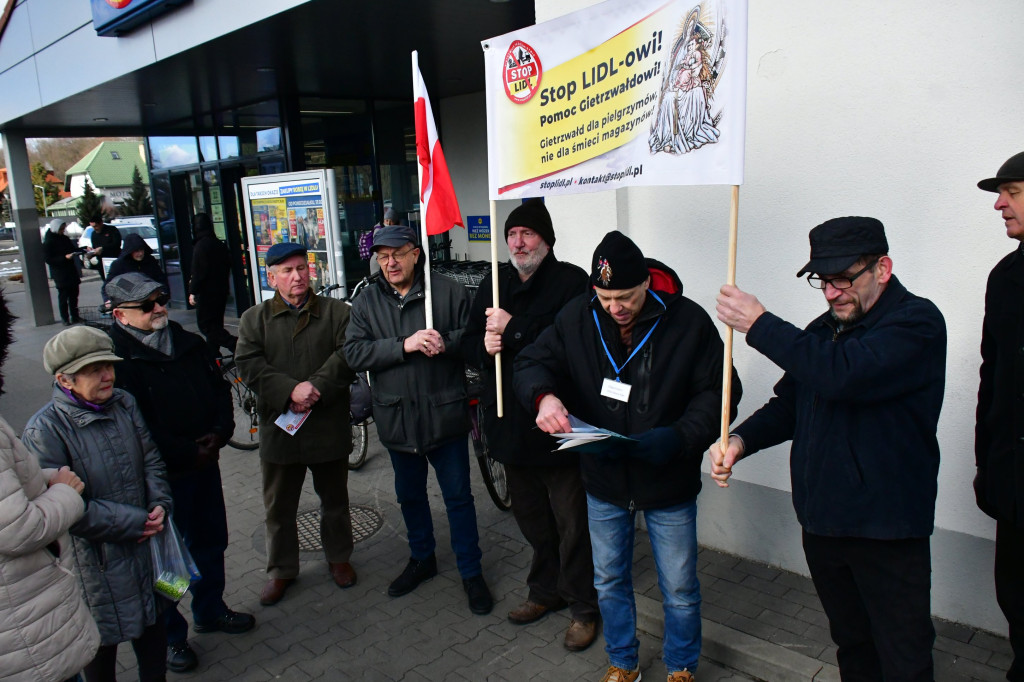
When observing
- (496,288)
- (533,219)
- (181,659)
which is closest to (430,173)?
(533,219)

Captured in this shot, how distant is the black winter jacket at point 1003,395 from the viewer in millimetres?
2725

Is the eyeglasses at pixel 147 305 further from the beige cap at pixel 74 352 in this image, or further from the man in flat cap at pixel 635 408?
the man in flat cap at pixel 635 408

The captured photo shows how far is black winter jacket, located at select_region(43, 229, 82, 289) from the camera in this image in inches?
587

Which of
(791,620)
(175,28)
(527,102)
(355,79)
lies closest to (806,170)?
(527,102)

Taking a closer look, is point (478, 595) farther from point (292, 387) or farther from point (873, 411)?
point (873, 411)

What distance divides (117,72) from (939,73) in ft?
31.4

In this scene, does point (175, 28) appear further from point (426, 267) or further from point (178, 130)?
point (178, 130)

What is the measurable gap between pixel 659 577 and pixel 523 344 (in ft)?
4.07

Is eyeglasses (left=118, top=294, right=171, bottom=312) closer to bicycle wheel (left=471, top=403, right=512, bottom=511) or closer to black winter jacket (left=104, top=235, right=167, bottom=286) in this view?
bicycle wheel (left=471, top=403, right=512, bottom=511)

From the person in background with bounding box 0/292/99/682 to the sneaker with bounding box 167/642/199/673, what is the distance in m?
1.21

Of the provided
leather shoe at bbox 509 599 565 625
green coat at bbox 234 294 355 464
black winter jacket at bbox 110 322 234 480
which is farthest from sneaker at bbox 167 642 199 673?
leather shoe at bbox 509 599 565 625

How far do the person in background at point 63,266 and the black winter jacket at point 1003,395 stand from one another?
1614 centimetres

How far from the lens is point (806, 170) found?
382 cm

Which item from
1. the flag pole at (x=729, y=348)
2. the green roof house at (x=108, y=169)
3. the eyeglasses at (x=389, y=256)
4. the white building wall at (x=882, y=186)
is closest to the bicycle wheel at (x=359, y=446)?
the eyeglasses at (x=389, y=256)
